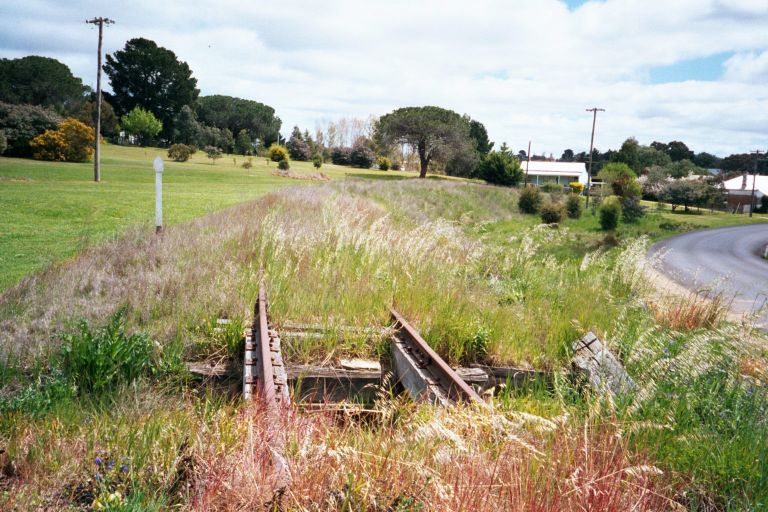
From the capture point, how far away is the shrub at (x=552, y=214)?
4334 cm

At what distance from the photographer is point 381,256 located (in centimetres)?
900

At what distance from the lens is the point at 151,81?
64.4 m

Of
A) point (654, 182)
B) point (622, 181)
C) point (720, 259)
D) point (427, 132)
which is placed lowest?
point (720, 259)

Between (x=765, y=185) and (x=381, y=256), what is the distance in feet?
313

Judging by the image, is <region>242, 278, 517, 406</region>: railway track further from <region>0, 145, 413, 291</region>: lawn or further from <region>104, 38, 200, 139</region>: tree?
<region>104, 38, 200, 139</region>: tree

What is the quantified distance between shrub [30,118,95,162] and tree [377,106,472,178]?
42783mm

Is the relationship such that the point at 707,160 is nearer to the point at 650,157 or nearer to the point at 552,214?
the point at 650,157

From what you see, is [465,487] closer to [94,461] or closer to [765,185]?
[94,461]

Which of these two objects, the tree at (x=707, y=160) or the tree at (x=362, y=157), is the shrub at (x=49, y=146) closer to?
the tree at (x=362, y=157)

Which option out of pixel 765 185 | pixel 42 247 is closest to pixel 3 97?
pixel 42 247

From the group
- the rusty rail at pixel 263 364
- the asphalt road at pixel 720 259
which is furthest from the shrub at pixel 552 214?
the rusty rail at pixel 263 364

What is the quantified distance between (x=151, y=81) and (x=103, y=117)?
13.8 m

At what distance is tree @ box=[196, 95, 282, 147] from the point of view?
246ft

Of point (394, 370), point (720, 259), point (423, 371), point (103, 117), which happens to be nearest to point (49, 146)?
point (103, 117)
